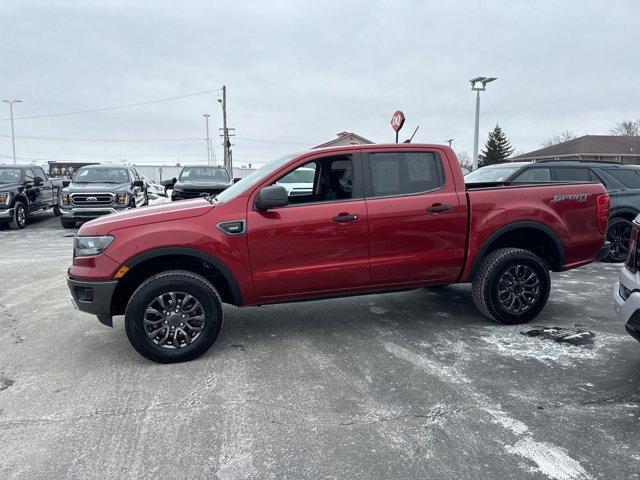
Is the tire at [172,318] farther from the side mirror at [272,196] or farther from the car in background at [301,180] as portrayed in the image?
the car in background at [301,180]

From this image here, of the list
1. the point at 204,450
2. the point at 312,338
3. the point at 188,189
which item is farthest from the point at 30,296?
the point at 188,189

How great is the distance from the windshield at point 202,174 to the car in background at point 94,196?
2961 millimetres

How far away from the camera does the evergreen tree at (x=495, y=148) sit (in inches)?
2202

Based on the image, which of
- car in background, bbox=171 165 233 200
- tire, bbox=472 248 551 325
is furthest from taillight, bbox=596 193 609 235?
car in background, bbox=171 165 233 200

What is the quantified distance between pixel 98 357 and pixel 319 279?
212 centimetres

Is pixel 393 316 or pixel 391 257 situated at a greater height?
pixel 391 257

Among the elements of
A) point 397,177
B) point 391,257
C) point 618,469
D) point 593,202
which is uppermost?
point 397,177

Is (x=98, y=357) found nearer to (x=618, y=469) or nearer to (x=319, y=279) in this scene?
(x=319, y=279)

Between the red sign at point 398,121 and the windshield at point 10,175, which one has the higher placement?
the red sign at point 398,121

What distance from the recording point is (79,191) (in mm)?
12547

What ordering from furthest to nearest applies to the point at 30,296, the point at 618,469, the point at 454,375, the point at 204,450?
1. the point at 30,296
2. the point at 454,375
3. the point at 204,450
4. the point at 618,469

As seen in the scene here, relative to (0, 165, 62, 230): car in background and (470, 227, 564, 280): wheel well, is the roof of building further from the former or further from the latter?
(470, 227, 564, 280): wheel well

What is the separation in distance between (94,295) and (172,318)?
26.6 inches

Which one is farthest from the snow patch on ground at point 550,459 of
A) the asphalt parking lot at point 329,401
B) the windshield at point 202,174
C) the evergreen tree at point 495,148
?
the evergreen tree at point 495,148
